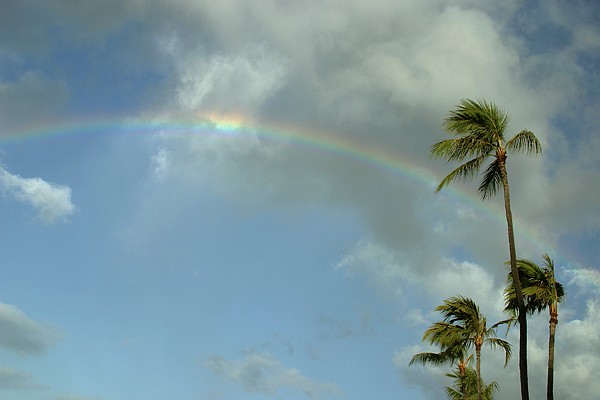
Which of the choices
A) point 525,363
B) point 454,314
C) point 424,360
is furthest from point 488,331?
point 525,363

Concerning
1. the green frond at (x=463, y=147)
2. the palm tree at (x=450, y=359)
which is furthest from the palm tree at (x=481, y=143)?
the palm tree at (x=450, y=359)

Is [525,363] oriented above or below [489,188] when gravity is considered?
below

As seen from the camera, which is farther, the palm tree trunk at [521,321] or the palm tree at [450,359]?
the palm tree at [450,359]

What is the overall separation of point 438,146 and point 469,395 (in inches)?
911

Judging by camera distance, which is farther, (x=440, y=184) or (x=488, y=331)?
(x=488, y=331)

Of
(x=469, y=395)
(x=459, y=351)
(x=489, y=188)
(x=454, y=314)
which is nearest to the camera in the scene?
(x=489, y=188)

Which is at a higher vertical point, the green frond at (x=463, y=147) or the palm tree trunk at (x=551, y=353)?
the green frond at (x=463, y=147)

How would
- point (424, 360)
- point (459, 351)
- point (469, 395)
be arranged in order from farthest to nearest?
point (469, 395) < point (424, 360) < point (459, 351)

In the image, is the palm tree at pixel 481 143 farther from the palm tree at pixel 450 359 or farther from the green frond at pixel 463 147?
the palm tree at pixel 450 359

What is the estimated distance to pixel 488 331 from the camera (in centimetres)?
3094

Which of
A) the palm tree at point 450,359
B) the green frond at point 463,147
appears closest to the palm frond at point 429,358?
the palm tree at point 450,359

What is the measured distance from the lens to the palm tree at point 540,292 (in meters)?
21.2

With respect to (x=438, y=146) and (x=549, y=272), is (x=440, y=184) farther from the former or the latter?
(x=549, y=272)

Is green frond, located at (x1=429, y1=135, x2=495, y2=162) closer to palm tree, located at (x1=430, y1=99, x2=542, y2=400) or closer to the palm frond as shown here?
palm tree, located at (x1=430, y1=99, x2=542, y2=400)
